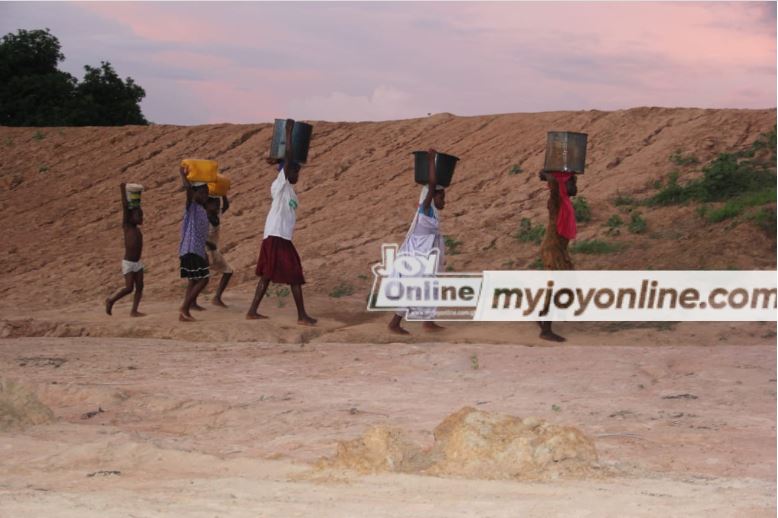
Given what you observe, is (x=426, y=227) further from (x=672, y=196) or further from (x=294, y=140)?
(x=672, y=196)

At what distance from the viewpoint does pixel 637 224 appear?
13938 mm

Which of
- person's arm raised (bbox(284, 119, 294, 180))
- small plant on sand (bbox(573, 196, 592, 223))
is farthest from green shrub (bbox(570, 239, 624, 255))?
person's arm raised (bbox(284, 119, 294, 180))

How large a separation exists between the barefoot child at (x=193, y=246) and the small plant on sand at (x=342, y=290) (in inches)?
92.6

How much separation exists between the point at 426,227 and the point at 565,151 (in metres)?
1.45

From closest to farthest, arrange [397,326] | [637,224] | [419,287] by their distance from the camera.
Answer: [397,326]
[419,287]
[637,224]

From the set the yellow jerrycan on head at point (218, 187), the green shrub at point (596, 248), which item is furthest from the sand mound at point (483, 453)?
the green shrub at point (596, 248)

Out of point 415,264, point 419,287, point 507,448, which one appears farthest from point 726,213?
point 507,448

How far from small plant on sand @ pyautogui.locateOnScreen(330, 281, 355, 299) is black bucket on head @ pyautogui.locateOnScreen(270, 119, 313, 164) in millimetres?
2758

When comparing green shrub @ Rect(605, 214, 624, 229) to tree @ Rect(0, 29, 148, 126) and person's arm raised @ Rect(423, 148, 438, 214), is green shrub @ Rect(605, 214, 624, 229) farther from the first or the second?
tree @ Rect(0, 29, 148, 126)

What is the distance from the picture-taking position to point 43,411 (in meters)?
6.62

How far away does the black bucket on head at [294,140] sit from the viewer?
9.95 meters

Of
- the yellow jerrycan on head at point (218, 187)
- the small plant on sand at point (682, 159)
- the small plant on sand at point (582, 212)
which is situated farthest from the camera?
the small plant on sand at point (682, 159)

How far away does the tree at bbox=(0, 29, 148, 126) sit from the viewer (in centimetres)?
2706

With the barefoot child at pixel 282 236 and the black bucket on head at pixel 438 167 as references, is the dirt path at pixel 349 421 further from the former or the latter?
the black bucket on head at pixel 438 167
